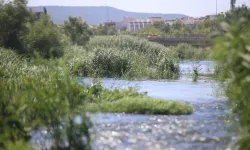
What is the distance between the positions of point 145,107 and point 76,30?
5138cm

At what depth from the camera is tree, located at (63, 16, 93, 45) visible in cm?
6425

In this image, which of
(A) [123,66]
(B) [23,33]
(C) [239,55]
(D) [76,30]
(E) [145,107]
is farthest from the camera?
(D) [76,30]

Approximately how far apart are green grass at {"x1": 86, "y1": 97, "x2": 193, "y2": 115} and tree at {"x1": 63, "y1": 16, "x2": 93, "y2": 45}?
48.0 meters

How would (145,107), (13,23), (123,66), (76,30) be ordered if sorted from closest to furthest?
(145,107)
(123,66)
(13,23)
(76,30)

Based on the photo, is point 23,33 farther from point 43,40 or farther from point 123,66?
point 123,66

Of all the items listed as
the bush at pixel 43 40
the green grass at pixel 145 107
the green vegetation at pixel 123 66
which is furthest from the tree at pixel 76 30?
the green grass at pixel 145 107

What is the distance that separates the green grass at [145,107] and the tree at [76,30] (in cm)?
4800

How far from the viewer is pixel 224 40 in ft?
21.4

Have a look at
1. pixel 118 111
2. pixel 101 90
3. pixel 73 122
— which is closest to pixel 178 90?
pixel 101 90

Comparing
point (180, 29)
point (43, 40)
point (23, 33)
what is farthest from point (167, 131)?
point (180, 29)

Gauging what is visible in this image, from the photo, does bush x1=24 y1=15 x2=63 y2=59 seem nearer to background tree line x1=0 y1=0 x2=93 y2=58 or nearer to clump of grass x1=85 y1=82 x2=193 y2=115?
background tree line x1=0 y1=0 x2=93 y2=58

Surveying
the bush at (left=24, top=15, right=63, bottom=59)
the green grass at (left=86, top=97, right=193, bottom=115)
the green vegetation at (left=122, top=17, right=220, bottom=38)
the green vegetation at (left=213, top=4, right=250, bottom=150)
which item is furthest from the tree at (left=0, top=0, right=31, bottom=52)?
the green vegetation at (left=122, top=17, right=220, bottom=38)

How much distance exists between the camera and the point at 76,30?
65438 mm

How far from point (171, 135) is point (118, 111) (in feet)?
14.8
